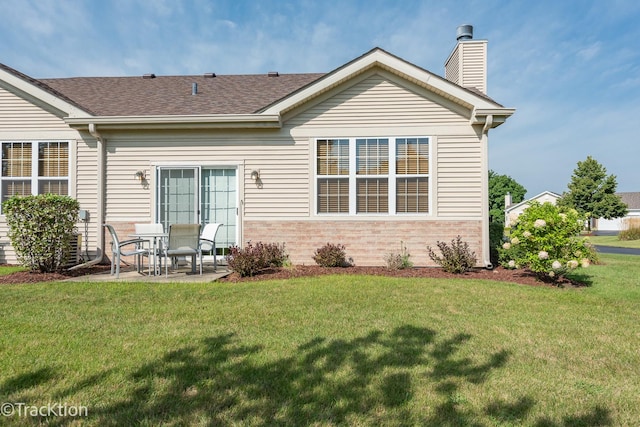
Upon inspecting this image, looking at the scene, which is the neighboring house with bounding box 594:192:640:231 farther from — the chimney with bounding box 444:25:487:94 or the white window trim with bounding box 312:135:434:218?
the white window trim with bounding box 312:135:434:218

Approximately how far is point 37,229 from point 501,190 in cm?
6888

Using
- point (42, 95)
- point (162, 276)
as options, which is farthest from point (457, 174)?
point (42, 95)

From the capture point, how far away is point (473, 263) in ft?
26.2

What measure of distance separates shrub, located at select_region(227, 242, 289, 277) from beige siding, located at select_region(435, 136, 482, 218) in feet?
13.3

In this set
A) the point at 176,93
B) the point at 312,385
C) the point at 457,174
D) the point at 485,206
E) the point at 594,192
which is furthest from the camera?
the point at 594,192

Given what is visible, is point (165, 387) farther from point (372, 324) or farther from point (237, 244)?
point (237, 244)

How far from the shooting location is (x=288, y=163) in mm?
8906

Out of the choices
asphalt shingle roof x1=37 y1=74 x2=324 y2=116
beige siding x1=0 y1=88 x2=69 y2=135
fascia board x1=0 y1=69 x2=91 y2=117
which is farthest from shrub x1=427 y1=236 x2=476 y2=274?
beige siding x1=0 y1=88 x2=69 y2=135

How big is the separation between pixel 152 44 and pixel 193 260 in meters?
10.7

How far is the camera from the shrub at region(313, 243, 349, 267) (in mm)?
8258

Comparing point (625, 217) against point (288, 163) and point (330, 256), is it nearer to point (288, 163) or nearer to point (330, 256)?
point (330, 256)

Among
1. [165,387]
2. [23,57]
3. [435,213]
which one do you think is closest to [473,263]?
[435,213]

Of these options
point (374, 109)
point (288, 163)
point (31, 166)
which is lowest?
point (31, 166)

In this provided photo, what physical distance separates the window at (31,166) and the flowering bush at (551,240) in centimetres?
1084
